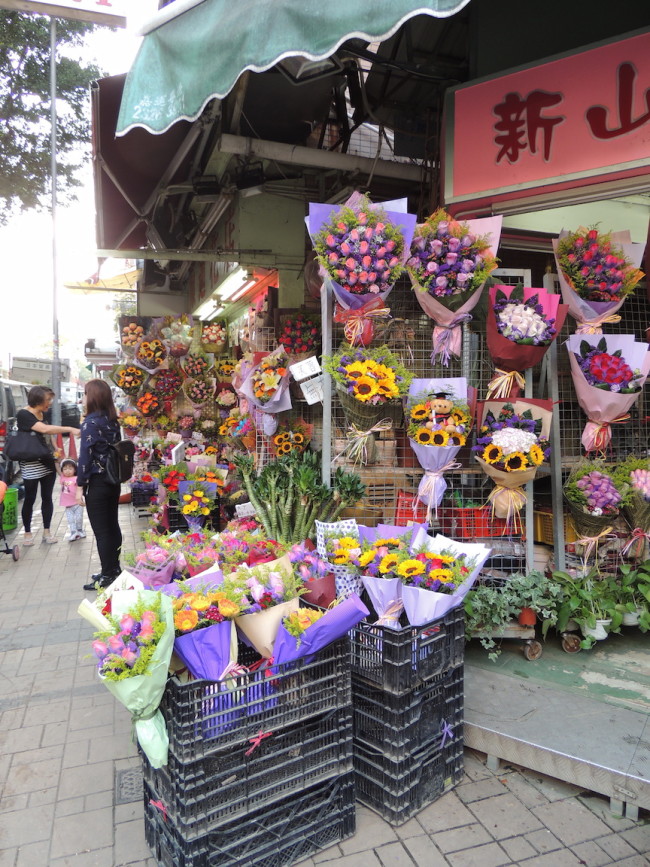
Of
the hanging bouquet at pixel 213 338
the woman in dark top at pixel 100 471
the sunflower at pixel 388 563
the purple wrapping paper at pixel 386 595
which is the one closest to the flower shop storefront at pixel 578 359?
the purple wrapping paper at pixel 386 595

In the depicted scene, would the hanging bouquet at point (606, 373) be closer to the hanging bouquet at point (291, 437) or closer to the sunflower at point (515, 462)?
the sunflower at point (515, 462)

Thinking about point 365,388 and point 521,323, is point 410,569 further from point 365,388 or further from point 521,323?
point 521,323

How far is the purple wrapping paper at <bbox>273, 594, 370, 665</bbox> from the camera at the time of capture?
2305 mm

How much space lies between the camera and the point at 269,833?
7.55ft

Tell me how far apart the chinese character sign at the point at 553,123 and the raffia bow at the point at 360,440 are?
1592 millimetres

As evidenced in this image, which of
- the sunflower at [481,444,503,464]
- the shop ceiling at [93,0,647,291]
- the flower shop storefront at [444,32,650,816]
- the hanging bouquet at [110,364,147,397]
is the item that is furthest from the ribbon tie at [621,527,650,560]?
the hanging bouquet at [110,364,147,397]

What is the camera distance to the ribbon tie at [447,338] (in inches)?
144

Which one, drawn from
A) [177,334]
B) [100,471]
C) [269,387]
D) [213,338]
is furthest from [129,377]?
[269,387]

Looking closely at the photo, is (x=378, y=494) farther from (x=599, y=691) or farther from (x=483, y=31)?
(x=483, y=31)

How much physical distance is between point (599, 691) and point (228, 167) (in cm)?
643

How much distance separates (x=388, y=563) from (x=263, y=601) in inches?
28.5

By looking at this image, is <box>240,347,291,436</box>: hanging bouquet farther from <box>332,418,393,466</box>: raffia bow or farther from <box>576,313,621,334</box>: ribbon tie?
<box>576,313,621,334</box>: ribbon tie

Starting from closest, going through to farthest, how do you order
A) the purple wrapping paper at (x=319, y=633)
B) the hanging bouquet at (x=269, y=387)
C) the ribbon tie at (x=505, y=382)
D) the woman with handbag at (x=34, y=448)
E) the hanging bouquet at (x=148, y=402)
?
the purple wrapping paper at (x=319, y=633) < the ribbon tie at (x=505, y=382) < the hanging bouquet at (x=269, y=387) < the woman with handbag at (x=34, y=448) < the hanging bouquet at (x=148, y=402)

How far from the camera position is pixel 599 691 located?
3268mm
